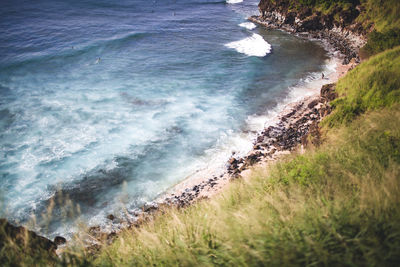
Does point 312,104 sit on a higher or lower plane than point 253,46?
lower

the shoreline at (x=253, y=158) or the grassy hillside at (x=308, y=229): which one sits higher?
the grassy hillside at (x=308, y=229)

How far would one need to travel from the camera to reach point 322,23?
38250 mm

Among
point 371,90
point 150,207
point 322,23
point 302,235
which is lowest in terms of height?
point 150,207

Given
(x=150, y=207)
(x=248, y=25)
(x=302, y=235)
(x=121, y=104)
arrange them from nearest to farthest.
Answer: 1. (x=302, y=235)
2. (x=150, y=207)
3. (x=121, y=104)
4. (x=248, y=25)

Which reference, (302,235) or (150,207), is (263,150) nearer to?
(150,207)

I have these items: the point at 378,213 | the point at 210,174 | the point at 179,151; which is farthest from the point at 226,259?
the point at 179,151

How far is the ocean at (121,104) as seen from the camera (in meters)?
13.3

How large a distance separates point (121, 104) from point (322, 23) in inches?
1500

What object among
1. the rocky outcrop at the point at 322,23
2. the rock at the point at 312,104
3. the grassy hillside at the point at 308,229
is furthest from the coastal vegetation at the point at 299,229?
the rocky outcrop at the point at 322,23

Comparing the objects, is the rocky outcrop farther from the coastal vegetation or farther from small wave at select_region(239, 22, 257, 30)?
the coastal vegetation

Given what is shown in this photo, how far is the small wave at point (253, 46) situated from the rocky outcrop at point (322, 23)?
8.66m

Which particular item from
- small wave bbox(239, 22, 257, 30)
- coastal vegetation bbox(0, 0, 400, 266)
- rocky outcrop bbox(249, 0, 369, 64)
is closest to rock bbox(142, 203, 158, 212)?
coastal vegetation bbox(0, 0, 400, 266)

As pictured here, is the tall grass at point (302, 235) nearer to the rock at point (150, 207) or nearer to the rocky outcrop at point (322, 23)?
the rock at point (150, 207)

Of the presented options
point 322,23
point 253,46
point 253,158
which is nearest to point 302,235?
point 253,158
